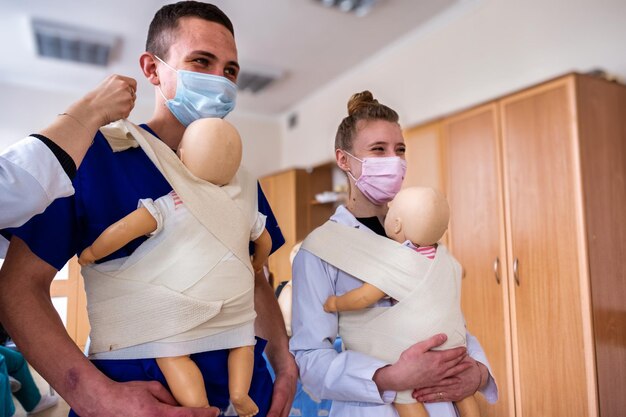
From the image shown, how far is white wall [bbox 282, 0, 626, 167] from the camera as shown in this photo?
272cm

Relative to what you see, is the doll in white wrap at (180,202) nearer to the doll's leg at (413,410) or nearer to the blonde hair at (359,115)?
the doll's leg at (413,410)

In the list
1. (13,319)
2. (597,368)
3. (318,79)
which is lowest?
(597,368)

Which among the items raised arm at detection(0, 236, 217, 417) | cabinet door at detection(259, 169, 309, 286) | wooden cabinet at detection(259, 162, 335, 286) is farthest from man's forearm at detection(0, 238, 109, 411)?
wooden cabinet at detection(259, 162, 335, 286)

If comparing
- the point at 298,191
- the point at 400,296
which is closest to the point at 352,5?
the point at 298,191

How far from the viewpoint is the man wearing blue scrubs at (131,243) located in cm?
76

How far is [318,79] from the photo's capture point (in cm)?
492

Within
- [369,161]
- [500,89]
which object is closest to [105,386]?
[369,161]

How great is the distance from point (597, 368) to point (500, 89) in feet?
6.22

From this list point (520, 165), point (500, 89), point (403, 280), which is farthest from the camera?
point (500, 89)

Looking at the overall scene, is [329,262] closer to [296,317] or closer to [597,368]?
[296,317]

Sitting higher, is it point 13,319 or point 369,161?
point 369,161

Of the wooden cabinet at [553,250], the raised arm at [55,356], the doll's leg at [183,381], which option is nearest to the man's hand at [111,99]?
the raised arm at [55,356]

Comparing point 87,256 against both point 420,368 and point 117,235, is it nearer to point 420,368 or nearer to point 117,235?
point 117,235

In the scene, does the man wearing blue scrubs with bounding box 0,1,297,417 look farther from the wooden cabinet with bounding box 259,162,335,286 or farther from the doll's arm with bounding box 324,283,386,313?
the wooden cabinet with bounding box 259,162,335,286
